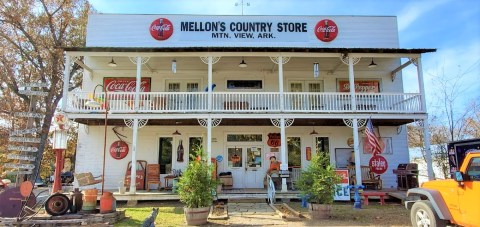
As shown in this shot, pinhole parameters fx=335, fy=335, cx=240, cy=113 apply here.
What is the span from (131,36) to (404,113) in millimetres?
13205

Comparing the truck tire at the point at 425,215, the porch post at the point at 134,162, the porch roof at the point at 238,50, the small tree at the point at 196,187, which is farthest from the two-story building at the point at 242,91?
the truck tire at the point at 425,215

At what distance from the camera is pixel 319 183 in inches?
361

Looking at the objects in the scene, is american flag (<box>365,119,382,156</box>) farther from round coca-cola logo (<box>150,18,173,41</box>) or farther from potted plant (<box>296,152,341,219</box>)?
round coca-cola logo (<box>150,18,173,41</box>)

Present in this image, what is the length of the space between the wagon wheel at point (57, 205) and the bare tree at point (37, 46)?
39.6ft

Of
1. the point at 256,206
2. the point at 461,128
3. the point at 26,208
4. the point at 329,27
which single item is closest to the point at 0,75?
the point at 26,208

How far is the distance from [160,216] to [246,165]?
20.4 feet

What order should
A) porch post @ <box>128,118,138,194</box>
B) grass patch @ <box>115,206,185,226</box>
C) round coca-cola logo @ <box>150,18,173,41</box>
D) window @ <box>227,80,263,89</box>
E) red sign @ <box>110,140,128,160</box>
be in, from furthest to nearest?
round coca-cola logo @ <box>150,18,173,41</box>
window @ <box>227,80,263,89</box>
red sign @ <box>110,140,128,160</box>
porch post @ <box>128,118,138,194</box>
grass patch @ <box>115,206,185,226</box>

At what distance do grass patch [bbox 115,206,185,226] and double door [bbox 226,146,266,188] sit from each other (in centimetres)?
429

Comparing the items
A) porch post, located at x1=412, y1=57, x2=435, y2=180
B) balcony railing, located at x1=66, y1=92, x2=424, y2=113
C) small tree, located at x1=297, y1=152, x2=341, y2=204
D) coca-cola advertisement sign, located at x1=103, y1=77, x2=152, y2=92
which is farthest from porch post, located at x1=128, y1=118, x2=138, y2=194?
porch post, located at x1=412, y1=57, x2=435, y2=180

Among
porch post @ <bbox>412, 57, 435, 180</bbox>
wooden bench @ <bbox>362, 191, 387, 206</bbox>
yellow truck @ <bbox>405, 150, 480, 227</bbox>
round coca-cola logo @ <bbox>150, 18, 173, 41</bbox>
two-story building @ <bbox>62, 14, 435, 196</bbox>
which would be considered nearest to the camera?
yellow truck @ <bbox>405, 150, 480, 227</bbox>

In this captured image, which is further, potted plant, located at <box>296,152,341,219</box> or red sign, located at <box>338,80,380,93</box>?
red sign, located at <box>338,80,380,93</box>

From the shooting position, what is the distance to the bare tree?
20.1 metres

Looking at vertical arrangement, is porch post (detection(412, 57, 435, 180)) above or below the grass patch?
above

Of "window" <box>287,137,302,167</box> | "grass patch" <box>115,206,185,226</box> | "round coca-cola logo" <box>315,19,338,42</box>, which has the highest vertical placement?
"round coca-cola logo" <box>315,19,338,42</box>
